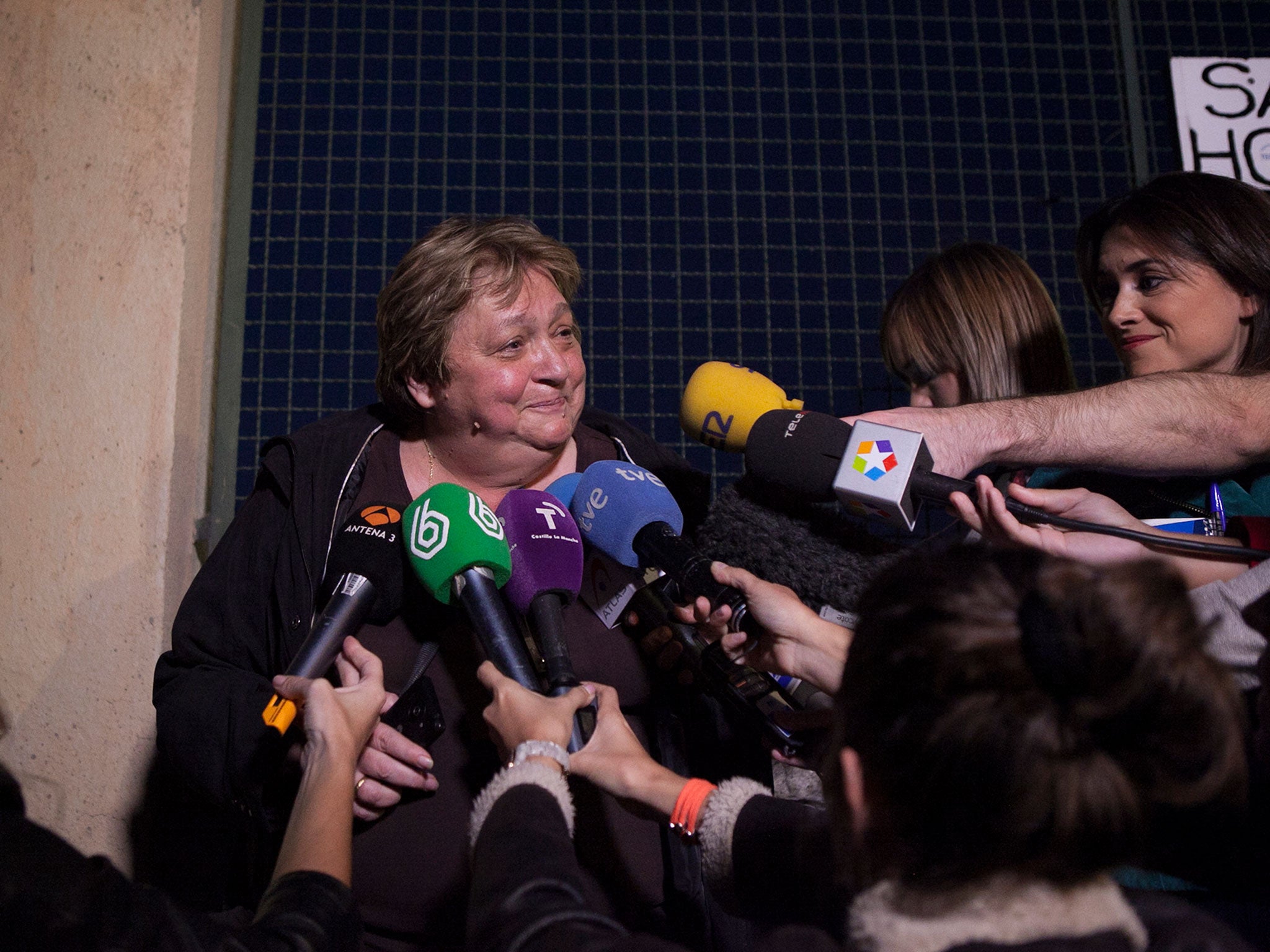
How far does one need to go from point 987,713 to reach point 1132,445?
0.68 metres

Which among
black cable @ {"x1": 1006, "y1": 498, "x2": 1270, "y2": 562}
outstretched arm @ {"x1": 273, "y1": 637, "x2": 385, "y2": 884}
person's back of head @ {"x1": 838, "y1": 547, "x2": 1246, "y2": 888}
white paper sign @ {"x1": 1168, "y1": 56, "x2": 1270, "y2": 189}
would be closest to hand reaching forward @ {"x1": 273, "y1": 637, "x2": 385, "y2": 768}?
outstretched arm @ {"x1": 273, "y1": 637, "x2": 385, "y2": 884}

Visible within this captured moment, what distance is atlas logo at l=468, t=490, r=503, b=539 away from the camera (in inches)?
46.3

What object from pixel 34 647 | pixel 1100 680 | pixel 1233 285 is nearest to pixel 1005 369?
pixel 1233 285

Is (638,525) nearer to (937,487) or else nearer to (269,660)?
(937,487)

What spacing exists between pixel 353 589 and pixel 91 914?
549mm

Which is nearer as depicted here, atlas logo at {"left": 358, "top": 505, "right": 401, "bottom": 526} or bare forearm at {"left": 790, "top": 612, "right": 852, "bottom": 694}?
bare forearm at {"left": 790, "top": 612, "right": 852, "bottom": 694}

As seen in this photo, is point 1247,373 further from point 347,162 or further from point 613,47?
point 347,162

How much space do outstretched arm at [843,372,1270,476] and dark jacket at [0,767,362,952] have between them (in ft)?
2.68

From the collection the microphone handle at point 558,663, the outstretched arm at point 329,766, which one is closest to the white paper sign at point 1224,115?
the microphone handle at point 558,663

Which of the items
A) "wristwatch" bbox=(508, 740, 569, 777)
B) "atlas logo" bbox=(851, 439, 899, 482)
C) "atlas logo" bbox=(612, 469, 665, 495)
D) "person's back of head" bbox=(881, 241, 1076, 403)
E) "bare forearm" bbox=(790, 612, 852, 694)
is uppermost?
"person's back of head" bbox=(881, 241, 1076, 403)

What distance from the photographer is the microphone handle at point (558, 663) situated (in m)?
1.05

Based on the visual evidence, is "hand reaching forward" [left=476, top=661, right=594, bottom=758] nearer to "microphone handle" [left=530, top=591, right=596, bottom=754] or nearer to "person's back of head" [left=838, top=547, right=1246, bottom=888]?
"microphone handle" [left=530, top=591, right=596, bottom=754]

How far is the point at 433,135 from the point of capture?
2.41 metres

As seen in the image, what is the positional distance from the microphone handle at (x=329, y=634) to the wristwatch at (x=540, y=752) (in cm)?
31
